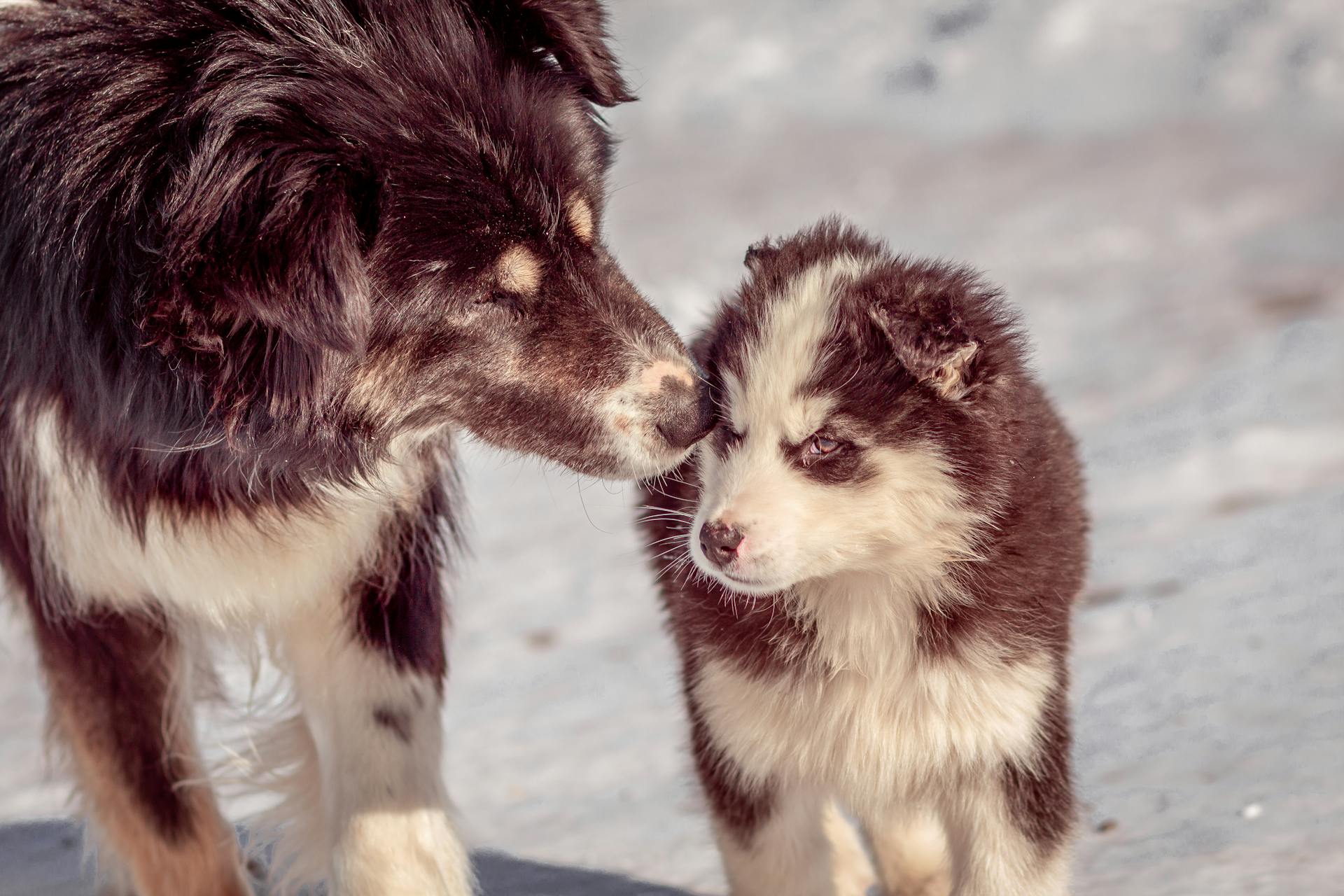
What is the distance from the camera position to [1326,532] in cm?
506

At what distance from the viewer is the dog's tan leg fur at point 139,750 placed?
3.38m

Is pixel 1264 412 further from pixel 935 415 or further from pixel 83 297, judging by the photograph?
pixel 83 297

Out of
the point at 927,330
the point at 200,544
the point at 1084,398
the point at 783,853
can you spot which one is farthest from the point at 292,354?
the point at 1084,398

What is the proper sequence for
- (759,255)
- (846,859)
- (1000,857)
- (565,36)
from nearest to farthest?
(1000,857) → (565,36) → (759,255) → (846,859)

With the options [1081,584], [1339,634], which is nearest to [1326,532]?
[1339,634]

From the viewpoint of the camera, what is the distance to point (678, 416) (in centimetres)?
293

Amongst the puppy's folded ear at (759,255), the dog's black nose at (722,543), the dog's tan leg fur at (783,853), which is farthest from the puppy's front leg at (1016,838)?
the puppy's folded ear at (759,255)

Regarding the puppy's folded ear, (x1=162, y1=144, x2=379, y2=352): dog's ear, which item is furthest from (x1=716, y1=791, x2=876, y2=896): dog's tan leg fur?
(x1=162, y1=144, x2=379, y2=352): dog's ear

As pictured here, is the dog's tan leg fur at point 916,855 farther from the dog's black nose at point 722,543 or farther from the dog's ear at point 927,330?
the dog's ear at point 927,330

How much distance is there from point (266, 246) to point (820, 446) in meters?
1.06

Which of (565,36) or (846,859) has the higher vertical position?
(565,36)

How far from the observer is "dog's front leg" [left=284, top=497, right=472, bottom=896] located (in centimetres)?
343

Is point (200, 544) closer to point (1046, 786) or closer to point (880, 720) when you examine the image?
point (880, 720)

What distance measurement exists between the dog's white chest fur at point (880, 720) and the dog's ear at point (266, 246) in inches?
42.1
